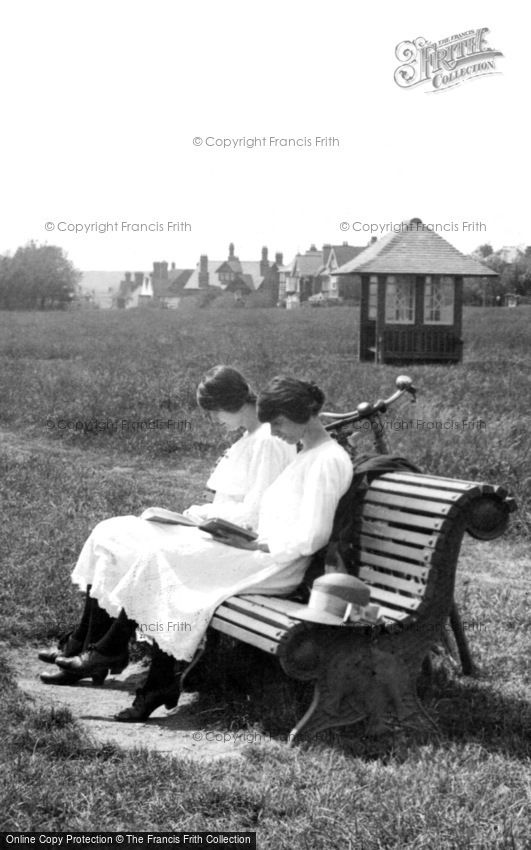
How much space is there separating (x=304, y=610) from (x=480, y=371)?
46.4 feet

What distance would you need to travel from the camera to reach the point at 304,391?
449 centimetres

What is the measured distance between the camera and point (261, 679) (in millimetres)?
4902

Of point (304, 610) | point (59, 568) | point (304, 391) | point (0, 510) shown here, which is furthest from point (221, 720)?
point (0, 510)

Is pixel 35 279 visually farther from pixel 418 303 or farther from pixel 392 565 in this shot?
pixel 392 565

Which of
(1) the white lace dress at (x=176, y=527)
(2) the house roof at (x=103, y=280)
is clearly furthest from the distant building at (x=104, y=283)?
(1) the white lace dress at (x=176, y=527)

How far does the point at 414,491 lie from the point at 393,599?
0.43 metres

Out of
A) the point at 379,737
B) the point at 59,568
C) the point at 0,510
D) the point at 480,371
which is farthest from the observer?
the point at 480,371

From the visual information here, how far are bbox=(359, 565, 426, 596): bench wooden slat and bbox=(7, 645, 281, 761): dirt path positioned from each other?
0.78m

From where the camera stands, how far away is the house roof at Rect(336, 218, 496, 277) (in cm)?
2142

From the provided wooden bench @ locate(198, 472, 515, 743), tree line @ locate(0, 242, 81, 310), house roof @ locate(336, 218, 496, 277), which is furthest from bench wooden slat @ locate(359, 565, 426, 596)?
tree line @ locate(0, 242, 81, 310)

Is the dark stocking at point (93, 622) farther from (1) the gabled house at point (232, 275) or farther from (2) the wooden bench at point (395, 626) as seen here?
(1) the gabled house at point (232, 275)

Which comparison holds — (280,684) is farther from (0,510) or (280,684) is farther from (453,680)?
(0,510)

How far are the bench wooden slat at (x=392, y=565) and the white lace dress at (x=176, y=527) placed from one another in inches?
27.8

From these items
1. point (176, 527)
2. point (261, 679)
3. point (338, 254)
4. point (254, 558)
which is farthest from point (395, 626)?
point (338, 254)
